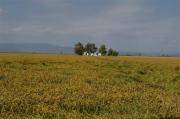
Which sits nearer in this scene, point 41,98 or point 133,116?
point 133,116

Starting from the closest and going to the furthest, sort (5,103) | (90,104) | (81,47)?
(5,103), (90,104), (81,47)

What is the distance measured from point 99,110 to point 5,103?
357 cm

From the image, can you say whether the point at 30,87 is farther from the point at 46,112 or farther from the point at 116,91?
the point at 46,112

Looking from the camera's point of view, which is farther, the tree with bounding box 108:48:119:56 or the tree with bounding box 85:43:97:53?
the tree with bounding box 85:43:97:53

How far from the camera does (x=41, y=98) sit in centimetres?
1852

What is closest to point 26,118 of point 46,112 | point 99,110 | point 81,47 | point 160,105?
point 46,112

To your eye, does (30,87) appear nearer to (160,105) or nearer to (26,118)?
(160,105)

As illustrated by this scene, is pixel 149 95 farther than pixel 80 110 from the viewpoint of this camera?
Yes

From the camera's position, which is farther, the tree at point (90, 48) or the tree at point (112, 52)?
the tree at point (90, 48)

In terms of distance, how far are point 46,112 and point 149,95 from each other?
8650 mm

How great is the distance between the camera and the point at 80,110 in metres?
16.7

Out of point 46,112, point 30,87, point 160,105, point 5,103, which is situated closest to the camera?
point 46,112

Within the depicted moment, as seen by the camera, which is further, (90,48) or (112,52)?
(90,48)

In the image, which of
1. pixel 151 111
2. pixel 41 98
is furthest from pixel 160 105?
pixel 41 98
